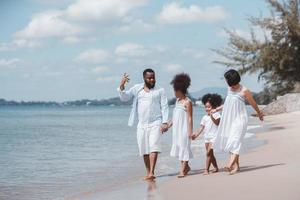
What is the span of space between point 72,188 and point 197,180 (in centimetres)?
239

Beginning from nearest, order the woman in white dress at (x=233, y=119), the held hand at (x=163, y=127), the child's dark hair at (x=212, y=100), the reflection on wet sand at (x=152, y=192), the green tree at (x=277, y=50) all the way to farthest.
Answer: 1. the reflection on wet sand at (x=152, y=192)
2. the woman in white dress at (x=233, y=119)
3. the held hand at (x=163, y=127)
4. the child's dark hair at (x=212, y=100)
5. the green tree at (x=277, y=50)

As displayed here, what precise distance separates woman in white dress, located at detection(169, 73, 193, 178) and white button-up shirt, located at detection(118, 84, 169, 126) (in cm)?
20

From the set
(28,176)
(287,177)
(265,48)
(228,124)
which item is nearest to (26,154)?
(28,176)

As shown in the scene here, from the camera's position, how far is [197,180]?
8172mm

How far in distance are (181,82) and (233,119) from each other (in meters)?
0.98

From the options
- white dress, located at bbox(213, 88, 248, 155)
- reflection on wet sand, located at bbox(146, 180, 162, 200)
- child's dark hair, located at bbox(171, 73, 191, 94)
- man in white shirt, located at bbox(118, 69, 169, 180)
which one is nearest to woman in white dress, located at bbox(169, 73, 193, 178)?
child's dark hair, located at bbox(171, 73, 191, 94)

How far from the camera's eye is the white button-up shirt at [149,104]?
8.96m

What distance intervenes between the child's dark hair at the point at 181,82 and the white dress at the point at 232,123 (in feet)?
2.20

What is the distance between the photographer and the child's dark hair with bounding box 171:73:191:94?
29.3 feet

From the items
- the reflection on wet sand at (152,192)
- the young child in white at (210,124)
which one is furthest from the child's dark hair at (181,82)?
the reflection on wet sand at (152,192)

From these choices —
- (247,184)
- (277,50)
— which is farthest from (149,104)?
(277,50)

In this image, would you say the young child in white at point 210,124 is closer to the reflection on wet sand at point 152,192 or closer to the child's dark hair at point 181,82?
the child's dark hair at point 181,82

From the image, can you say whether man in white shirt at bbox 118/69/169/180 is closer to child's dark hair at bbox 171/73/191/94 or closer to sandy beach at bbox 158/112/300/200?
child's dark hair at bbox 171/73/191/94

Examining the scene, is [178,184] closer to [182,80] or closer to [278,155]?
[182,80]
